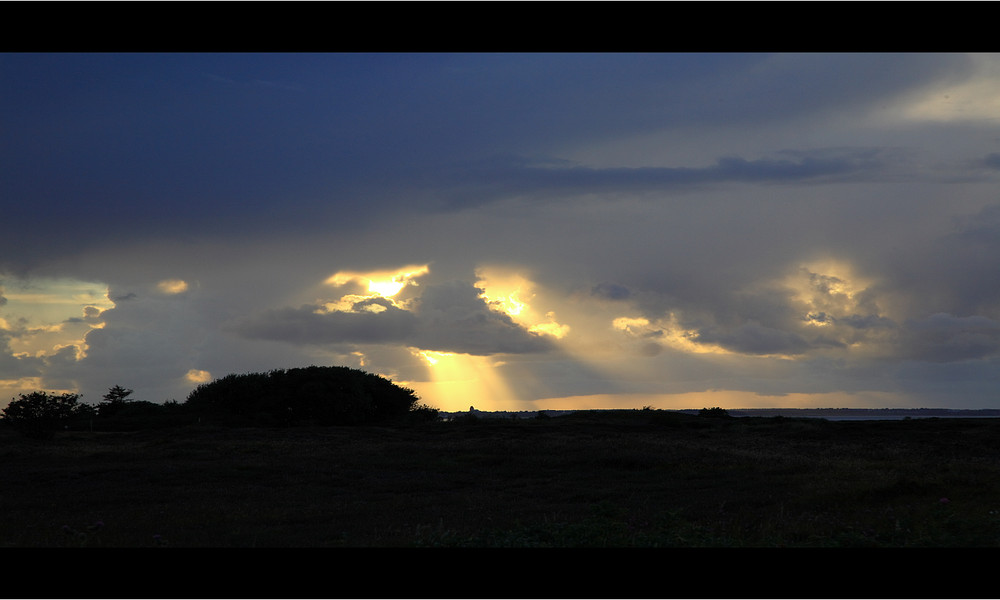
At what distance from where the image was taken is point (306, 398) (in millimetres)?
50312

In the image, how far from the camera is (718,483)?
21.1 m

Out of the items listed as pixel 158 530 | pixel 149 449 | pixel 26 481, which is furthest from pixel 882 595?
pixel 149 449

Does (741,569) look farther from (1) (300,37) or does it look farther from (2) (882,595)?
(1) (300,37)

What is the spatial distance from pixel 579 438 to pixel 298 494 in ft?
67.0

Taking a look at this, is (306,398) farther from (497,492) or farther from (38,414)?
(497,492)

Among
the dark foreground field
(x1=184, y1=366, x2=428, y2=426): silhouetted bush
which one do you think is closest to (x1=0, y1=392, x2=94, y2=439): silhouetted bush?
the dark foreground field

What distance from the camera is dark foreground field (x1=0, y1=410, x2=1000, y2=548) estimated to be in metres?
12.1

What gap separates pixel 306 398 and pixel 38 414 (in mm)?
16540

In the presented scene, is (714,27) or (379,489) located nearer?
(714,27)

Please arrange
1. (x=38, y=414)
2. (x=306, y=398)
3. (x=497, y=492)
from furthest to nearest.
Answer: (x=306, y=398) < (x=38, y=414) < (x=497, y=492)

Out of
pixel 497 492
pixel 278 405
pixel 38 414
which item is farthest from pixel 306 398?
pixel 497 492

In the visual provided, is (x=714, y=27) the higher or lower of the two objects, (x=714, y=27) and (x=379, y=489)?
the higher

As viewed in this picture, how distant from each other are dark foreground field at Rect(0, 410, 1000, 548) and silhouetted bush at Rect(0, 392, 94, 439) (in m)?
1.02

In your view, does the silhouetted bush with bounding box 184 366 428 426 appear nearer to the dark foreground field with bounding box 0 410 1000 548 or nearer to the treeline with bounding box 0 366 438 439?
the treeline with bounding box 0 366 438 439
